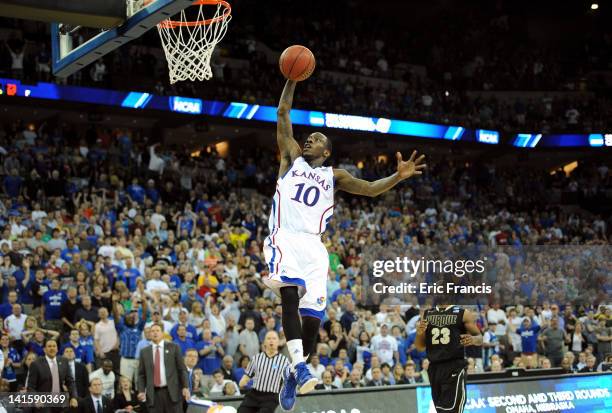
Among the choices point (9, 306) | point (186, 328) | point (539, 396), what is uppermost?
Result: point (9, 306)

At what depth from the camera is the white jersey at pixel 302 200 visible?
21.0 feet

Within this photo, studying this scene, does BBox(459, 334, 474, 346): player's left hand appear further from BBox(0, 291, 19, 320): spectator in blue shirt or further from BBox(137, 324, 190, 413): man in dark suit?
BBox(0, 291, 19, 320): spectator in blue shirt

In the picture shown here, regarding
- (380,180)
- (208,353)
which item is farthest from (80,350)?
(380,180)

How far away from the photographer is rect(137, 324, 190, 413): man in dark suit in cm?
1091

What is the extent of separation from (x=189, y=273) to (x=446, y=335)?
6.49 m

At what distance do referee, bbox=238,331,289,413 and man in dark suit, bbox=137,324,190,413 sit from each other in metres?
1.73

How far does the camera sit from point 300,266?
6.29 m

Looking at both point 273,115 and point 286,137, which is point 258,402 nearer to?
point 286,137

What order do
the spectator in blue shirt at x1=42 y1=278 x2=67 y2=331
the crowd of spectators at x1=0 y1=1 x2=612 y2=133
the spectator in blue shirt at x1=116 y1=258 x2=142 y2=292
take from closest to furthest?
the spectator in blue shirt at x1=42 y1=278 x2=67 y2=331
the spectator in blue shirt at x1=116 y1=258 x2=142 y2=292
the crowd of spectators at x1=0 y1=1 x2=612 y2=133

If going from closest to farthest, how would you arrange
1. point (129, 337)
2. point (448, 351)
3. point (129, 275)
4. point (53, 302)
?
1. point (448, 351)
2. point (129, 337)
3. point (53, 302)
4. point (129, 275)

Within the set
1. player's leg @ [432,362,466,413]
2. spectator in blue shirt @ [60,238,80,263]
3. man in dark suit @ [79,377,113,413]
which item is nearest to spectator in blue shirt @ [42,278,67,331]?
spectator in blue shirt @ [60,238,80,263]

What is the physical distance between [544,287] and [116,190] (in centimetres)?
978

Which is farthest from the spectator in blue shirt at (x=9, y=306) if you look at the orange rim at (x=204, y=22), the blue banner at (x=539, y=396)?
the blue banner at (x=539, y=396)

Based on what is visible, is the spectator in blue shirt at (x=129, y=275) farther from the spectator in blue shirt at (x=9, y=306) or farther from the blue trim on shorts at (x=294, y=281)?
the blue trim on shorts at (x=294, y=281)
